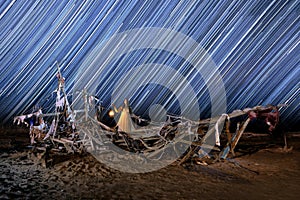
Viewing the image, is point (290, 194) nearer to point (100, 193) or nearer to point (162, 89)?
point (100, 193)

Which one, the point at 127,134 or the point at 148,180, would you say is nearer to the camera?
the point at 148,180

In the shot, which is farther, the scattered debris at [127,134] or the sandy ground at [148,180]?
the scattered debris at [127,134]

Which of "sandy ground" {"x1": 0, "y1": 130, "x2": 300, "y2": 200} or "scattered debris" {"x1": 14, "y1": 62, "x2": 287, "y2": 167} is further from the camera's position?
"scattered debris" {"x1": 14, "y1": 62, "x2": 287, "y2": 167}

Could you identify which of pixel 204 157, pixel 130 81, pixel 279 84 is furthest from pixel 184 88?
pixel 204 157

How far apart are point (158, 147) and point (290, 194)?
174 inches

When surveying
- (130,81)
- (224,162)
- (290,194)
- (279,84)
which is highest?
(279,84)

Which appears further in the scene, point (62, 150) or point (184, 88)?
point (184, 88)

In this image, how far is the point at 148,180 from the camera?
7258 millimetres

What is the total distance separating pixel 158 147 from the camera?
364 inches

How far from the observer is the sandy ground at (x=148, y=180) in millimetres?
6098

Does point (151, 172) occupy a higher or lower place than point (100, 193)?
higher

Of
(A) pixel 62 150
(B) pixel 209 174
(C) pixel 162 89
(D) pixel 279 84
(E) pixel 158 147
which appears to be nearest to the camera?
(B) pixel 209 174

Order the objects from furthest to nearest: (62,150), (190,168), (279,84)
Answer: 1. (279,84)
2. (62,150)
3. (190,168)

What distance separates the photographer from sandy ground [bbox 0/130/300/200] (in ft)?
20.0
